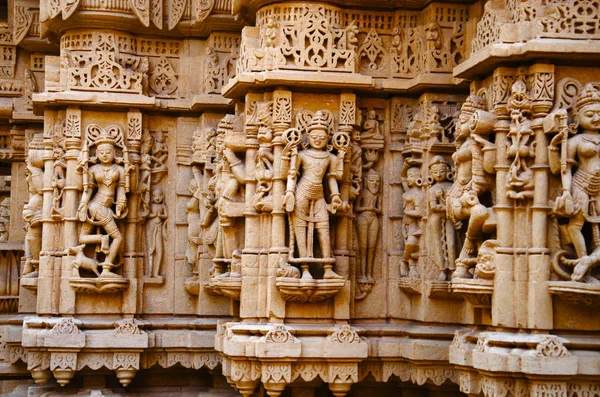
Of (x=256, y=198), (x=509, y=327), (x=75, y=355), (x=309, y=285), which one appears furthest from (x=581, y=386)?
(x=75, y=355)

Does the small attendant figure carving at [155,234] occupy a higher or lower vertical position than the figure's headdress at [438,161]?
lower

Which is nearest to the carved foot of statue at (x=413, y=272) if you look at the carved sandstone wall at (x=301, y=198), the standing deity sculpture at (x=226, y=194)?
the carved sandstone wall at (x=301, y=198)

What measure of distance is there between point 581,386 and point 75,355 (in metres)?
7.35

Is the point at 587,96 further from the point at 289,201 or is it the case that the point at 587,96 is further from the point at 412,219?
the point at 289,201

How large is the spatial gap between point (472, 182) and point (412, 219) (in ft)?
6.52

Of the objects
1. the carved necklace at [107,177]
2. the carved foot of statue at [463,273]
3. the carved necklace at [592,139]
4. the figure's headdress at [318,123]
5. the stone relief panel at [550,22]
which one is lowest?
the carved foot of statue at [463,273]

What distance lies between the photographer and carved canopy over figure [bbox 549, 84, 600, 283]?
1029cm

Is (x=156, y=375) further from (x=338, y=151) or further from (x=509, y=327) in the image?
(x=509, y=327)

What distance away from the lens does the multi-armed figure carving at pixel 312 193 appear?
12688mm

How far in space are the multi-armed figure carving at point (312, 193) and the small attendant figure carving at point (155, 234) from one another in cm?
352

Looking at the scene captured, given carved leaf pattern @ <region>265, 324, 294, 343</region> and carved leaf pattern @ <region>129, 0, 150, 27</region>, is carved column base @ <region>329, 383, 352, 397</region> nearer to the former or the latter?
carved leaf pattern @ <region>265, 324, 294, 343</region>

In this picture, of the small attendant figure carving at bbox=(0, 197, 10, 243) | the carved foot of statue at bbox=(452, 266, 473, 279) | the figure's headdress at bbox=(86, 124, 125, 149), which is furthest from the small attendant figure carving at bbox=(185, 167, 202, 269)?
the carved foot of statue at bbox=(452, 266, 473, 279)

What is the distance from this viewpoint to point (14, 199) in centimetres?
1850

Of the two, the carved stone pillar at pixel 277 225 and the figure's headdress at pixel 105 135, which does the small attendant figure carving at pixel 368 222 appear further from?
the figure's headdress at pixel 105 135
